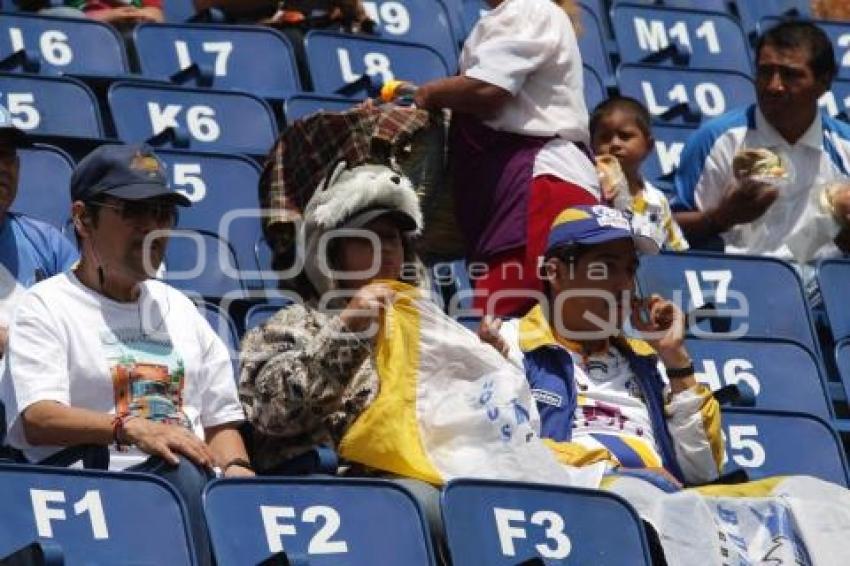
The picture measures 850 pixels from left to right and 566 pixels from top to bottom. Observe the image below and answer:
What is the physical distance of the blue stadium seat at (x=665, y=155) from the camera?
8828 millimetres

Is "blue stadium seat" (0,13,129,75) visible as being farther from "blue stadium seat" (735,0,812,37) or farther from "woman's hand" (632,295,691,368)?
"blue stadium seat" (735,0,812,37)

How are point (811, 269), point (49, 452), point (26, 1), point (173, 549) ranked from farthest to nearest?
point (26, 1) < point (811, 269) < point (49, 452) < point (173, 549)

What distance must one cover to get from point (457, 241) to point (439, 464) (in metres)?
1.45

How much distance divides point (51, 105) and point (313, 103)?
944mm

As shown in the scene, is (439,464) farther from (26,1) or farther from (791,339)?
(26,1)

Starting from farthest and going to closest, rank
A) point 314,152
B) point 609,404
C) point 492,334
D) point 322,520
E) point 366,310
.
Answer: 1. point 314,152
2. point 609,404
3. point 492,334
4. point 366,310
5. point 322,520

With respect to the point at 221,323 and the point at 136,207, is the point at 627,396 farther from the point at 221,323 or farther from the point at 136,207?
Result: the point at 136,207

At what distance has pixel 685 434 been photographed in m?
6.27

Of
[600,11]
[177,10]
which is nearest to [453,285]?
[177,10]

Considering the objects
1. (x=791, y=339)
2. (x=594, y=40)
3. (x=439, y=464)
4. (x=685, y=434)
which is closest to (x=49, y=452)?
(x=439, y=464)

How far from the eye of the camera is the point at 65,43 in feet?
27.4

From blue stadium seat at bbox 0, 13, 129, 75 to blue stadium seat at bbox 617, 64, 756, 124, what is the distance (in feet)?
6.53

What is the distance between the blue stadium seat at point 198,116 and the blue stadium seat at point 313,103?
0.11 metres

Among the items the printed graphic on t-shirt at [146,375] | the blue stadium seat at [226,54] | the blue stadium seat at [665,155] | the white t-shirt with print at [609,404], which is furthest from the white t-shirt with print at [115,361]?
the blue stadium seat at [665,155]
